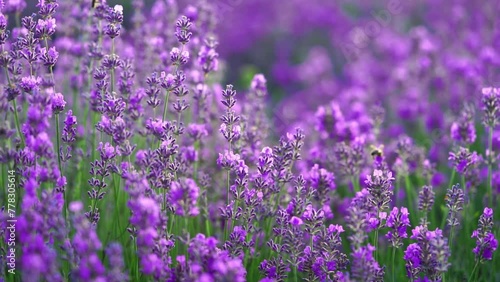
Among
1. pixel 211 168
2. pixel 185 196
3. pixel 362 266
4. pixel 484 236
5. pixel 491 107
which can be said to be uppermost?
pixel 211 168

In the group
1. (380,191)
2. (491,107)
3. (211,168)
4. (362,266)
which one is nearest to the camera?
(362,266)

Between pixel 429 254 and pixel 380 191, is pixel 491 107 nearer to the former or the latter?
pixel 380 191

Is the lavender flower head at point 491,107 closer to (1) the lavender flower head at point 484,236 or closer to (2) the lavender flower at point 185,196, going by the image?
(1) the lavender flower head at point 484,236

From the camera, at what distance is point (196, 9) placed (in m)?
3.99

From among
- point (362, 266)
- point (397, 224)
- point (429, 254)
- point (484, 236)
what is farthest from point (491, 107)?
point (362, 266)

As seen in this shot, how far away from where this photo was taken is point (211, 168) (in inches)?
175

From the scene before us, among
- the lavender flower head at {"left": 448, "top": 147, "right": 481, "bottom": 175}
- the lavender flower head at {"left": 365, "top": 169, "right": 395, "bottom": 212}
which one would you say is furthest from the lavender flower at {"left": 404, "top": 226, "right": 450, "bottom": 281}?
the lavender flower head at {"left": 448, "top": 147, "right": 481, "bottom": 175}

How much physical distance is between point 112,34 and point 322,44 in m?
6.91

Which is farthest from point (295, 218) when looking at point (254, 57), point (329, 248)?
point (254, 57)

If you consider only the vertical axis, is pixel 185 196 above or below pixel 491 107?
Result: below

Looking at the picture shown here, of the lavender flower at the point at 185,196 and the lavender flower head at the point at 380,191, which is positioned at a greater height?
the lavender flower head at the point at 380,191

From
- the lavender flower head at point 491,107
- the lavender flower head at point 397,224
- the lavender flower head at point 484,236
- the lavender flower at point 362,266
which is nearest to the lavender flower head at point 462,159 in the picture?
the lavender flower head at point 491,107

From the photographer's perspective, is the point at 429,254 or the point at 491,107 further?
the point at 491,107

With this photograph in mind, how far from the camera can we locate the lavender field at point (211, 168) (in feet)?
7.52
